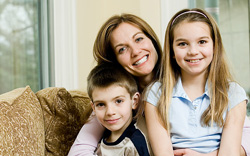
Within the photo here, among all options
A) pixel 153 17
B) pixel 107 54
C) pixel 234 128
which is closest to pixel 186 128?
pixel 234 128

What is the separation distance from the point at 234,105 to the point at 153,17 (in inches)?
→ 69.6

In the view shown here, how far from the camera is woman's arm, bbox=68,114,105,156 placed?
160cm

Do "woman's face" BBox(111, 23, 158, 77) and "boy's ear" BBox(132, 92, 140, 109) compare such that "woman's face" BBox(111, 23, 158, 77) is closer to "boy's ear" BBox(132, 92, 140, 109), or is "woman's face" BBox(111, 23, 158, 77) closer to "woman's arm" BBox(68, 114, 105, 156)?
"boy's ear" BBox(132, 92, 140, 109)

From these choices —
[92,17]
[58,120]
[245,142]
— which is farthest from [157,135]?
[92,17]

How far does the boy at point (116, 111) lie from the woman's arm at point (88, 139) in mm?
46

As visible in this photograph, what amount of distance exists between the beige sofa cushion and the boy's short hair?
1.02ft

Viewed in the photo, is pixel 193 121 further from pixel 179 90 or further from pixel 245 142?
pixel 245 142

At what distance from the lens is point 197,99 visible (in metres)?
1.58

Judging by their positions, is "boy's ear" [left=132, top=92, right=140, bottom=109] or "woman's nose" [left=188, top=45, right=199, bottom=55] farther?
"boy's ear" [left=132, top=92, right=140, bottom=109]

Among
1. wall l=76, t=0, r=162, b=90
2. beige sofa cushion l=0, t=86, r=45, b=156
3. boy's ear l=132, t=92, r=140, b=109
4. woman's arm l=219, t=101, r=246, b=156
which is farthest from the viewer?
wall l=76, t=0, r=162, b=90

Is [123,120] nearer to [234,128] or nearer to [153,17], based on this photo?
[234,128]

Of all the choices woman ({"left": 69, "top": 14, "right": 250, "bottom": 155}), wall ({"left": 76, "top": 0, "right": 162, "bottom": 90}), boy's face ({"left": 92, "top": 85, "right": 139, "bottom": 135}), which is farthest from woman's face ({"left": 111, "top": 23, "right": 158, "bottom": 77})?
wall ({"left": 76, "top": 0, "right": 162, "bottom": 90})

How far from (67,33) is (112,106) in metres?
1.66

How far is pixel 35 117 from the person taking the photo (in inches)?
63.2
